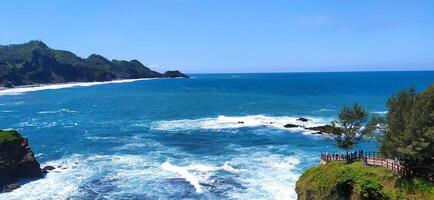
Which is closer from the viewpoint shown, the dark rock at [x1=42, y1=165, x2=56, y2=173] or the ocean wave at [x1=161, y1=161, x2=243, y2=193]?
the ocean wave at [x1=161, y1=161, x2=243, y2=193]

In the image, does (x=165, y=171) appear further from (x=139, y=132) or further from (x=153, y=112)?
(x=153, y=112)

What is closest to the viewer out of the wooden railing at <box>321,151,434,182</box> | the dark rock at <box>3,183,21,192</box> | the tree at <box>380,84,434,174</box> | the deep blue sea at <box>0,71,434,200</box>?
the tree at <box>380,84,434,174</box>

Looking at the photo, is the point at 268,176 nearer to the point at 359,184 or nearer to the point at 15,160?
the point at 359,184

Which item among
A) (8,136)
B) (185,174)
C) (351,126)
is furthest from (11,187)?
(351,126)

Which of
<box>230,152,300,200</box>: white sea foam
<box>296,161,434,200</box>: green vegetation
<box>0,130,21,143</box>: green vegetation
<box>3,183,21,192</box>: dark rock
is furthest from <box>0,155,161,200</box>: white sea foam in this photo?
<box>296,161,434,200</box>: green vegetation

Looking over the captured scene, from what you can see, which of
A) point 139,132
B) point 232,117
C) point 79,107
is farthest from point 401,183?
point 79,107

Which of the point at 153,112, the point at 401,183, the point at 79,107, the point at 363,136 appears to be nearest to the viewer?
the point at 401,183

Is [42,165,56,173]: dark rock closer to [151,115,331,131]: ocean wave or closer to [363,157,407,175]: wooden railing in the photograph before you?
[151,115,331,131]: ocean wave
